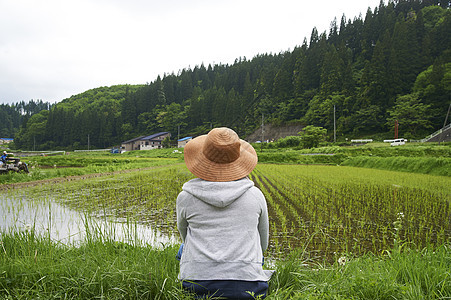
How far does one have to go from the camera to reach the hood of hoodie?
1191mm

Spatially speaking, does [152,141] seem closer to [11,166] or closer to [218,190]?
[11,166]

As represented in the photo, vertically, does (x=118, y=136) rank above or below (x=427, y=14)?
below

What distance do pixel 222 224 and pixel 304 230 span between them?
8.40ft

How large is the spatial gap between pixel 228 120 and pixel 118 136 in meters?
31.2

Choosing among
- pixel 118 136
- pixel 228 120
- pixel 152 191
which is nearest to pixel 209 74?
pixel 118 136

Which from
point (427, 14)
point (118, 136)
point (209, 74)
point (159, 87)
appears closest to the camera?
point (427, 14)

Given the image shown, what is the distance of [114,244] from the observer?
2184 millimetres

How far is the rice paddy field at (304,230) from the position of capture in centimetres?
148

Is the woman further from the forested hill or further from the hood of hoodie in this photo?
the forested hill

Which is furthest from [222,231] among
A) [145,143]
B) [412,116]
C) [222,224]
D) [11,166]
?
[145,143]

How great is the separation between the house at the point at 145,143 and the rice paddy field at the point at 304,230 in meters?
40.9

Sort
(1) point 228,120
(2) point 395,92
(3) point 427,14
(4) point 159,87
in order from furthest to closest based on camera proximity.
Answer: (4) point 159,87 → (3) point 427,14 → (1) point 228,120 → (2) point 395,92

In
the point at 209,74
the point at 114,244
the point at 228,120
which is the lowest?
Answer: the point at 114,244

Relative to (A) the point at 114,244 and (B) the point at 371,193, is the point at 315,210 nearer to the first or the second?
(B) the point at 371,193
